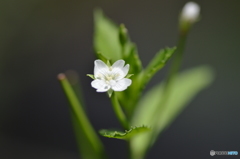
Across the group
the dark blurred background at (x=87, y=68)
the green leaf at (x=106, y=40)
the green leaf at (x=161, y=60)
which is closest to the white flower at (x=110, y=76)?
the green leaf at (x=161, y=60)

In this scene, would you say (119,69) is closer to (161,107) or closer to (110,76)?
(110,76)

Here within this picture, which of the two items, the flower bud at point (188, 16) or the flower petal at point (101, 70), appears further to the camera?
the flower bud at point (188, 16)

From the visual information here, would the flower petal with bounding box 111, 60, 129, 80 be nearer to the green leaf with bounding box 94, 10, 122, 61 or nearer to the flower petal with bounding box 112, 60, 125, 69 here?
the flower petal with bounding box 112, 60, 125, 69

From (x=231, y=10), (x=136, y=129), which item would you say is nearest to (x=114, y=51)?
(x=136, y=129)

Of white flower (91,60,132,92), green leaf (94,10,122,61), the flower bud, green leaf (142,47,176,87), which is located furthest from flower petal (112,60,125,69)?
the flower bud

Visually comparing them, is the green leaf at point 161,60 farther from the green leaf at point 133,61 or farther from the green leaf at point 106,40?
the green leaf at point 106,40

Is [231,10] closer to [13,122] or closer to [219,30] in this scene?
[219,30]
